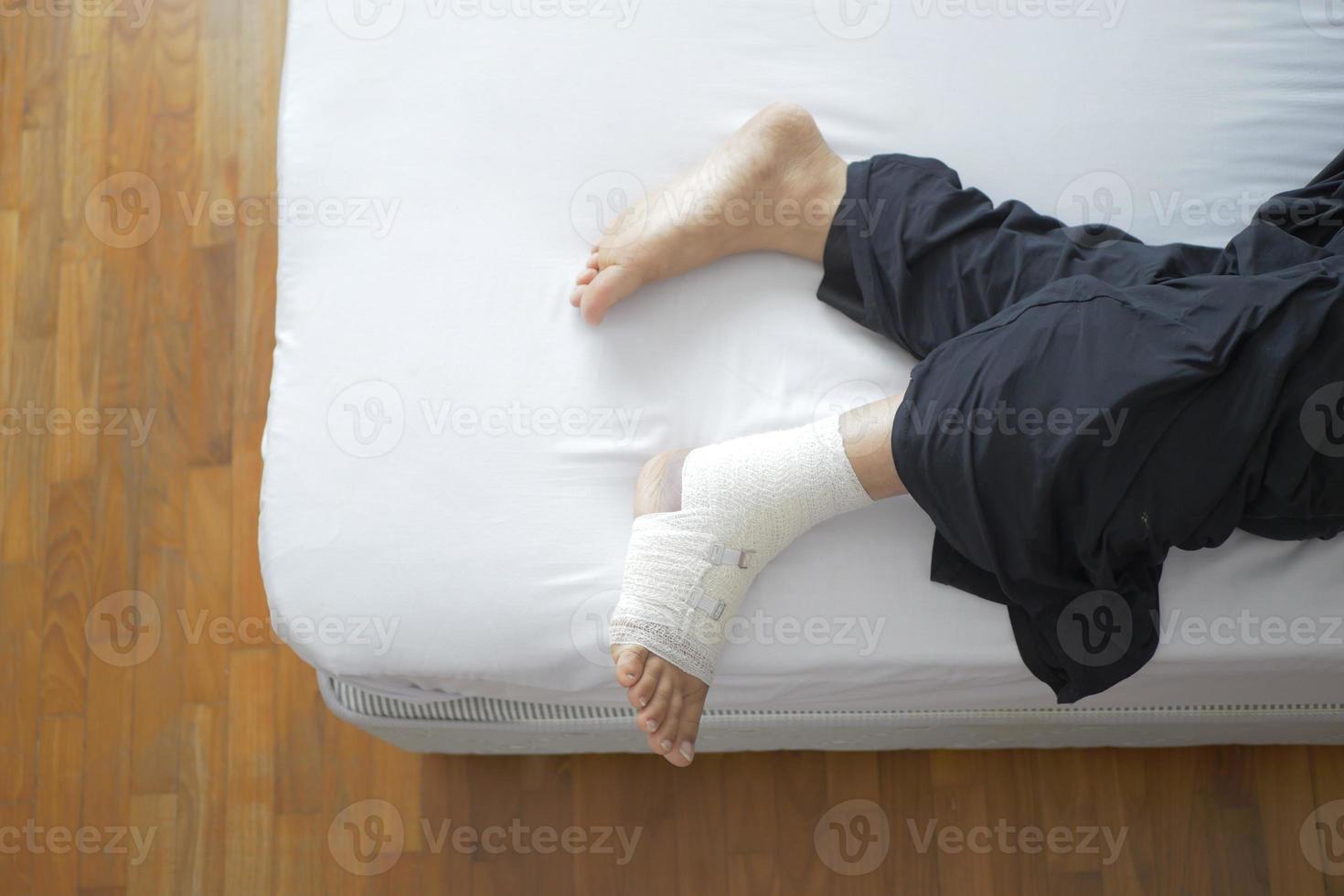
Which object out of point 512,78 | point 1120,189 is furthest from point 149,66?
point 1120,189

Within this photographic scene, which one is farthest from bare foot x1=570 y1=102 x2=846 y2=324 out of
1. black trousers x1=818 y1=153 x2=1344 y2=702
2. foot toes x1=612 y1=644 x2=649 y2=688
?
foot toes x1=612 y1=644 x2=649 y2=688

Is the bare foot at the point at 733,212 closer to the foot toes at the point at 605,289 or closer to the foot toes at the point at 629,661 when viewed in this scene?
the foot toes at the point at 605,289

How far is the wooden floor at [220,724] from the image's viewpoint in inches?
47.3

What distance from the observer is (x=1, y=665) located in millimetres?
1312

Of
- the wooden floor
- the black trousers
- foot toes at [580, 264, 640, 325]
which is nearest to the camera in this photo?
the black trousers

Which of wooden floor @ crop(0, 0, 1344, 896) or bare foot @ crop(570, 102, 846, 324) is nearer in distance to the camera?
bare foot @ crop(570, 102, 846, 324)

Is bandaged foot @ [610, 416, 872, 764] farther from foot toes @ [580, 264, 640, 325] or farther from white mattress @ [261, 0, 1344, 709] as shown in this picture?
foot toes @ [580, 264, 640, 325]

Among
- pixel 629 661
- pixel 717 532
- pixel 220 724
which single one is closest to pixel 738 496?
pixel 717 532

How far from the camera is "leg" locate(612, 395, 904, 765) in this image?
2.89 feet

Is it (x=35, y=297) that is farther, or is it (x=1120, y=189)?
(x=35, y=297)

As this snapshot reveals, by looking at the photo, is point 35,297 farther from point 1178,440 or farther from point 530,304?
point 1178,440

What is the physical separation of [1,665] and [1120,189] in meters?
1.44

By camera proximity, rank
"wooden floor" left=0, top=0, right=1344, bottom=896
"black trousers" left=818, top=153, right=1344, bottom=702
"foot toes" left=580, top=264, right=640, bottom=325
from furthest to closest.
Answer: "wooden floor" left=0, top=0, right=1344, bottom=896 < "foot toes" left=580, top=264, right=640, bottom=325 < "black trousers" left=818, top=153, right=1344, bottom=702

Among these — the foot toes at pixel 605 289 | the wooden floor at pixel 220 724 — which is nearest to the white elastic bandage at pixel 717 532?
the foot toes at pixel 605 289
